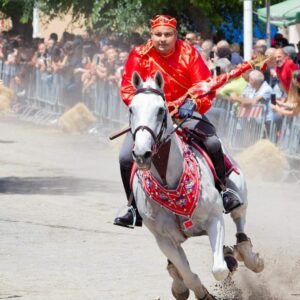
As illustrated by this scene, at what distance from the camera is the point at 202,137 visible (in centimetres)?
896

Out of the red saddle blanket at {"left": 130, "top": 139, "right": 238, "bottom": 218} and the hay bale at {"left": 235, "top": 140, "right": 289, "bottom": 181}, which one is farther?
the hay bale at {"left": 235, "top": 140, "right": 289, "bottom": 181}

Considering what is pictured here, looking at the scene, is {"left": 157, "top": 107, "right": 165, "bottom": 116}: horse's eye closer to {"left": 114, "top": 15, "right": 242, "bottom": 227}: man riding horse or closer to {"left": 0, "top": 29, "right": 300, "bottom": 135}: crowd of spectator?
{"left": 114, "top": 15, "right": 242, "bottom": 227}: man riding horse

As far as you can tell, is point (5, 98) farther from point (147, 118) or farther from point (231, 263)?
point (147, 118)

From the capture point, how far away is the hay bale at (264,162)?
1626cm

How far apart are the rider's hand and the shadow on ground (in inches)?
282

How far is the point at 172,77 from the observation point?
8891mm

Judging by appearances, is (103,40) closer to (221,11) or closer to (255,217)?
(221,11)

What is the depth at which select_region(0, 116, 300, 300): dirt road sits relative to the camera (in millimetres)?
9641

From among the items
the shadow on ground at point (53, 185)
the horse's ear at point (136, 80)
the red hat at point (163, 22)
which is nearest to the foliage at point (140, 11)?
the shadow on ground at point (53, 185)

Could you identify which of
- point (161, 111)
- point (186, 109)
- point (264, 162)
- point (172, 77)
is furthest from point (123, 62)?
point (161, 111)

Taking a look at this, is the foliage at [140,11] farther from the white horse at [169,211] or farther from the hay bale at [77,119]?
the white horse at [169,211]

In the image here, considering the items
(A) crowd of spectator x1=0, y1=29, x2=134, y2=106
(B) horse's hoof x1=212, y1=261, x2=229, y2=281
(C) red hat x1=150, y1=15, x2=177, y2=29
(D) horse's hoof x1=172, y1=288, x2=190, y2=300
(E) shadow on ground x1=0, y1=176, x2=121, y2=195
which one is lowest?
(E) shadow on ground x1=0, y1=176, x2=121, y2=195

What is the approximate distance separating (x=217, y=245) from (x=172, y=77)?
141 cm

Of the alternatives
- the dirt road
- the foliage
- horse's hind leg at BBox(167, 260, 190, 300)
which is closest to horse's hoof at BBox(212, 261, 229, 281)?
horse's hind leg at BBox(167, 260, 190, 300)
